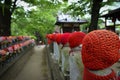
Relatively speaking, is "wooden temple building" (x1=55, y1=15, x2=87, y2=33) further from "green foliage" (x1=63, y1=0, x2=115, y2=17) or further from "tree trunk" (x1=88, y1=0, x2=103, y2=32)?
"tree trunk" (x1=88, y1=0, x2=103, y2=32)

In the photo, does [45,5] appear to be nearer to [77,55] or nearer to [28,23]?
[28,23]

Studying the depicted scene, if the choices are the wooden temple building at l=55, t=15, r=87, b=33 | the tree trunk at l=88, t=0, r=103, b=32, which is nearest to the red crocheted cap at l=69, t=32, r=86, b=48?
the tree trunk at l=88, t=0, r=103, b=32

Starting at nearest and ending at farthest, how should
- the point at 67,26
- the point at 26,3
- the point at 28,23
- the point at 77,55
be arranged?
the point at 77,55
the point at 26,3
the point at 28,23
the point at 67,26

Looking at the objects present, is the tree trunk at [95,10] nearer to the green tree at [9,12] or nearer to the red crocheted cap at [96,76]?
the green tree at [9,12]

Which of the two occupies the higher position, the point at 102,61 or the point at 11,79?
the point at 102,61

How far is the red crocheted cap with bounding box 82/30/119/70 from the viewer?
1.71m

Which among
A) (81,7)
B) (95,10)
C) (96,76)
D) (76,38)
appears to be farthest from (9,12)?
(96,76)

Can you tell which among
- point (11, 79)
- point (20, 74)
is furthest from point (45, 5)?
point (11, 79)

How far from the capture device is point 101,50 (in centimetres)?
172

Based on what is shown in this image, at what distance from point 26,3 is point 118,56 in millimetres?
15624

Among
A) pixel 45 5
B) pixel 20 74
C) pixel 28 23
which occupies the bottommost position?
pixel 20 74

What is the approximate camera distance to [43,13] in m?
20.2

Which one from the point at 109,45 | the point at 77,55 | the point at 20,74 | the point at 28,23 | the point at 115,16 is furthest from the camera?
the point at 28,23

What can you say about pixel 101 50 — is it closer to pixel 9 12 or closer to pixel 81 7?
pixel 81 7
